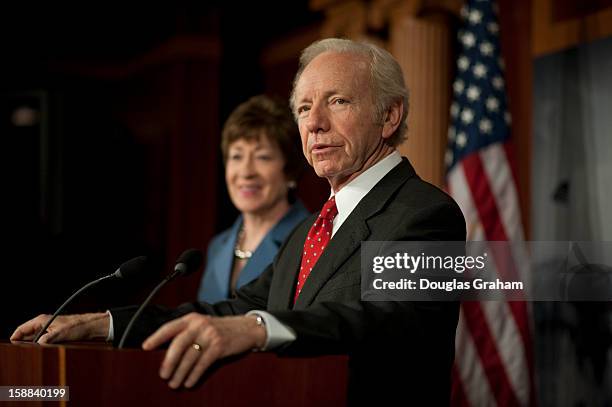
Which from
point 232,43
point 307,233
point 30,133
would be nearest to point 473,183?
point 307,233

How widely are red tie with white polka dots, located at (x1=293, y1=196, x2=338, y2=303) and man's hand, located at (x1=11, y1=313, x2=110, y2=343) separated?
46cm

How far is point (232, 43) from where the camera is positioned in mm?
7141

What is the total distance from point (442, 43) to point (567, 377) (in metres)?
1.91

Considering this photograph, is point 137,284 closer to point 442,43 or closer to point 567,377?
point 442,43

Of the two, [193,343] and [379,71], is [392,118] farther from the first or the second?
[193,343]

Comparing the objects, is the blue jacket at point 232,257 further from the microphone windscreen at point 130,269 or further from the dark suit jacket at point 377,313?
the microphone windscreen at point 130,269

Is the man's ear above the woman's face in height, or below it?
below

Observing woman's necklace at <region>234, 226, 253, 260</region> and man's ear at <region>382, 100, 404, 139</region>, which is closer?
man's ear at <region>382, 100, 404, 139</region>

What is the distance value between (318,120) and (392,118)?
0.22 m

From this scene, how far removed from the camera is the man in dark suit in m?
1.50

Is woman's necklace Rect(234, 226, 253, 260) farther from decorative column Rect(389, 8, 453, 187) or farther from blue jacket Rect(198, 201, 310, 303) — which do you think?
decorative column Rect(389, 8, 453, 187)

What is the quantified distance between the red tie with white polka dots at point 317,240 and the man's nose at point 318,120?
173 millimetres

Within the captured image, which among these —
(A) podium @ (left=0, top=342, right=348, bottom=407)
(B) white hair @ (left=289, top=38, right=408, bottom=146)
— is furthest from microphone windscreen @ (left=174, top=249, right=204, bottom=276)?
(B) white hair @ (left=289, top=38, right=408, bottom=146)

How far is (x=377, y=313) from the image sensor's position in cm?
166
